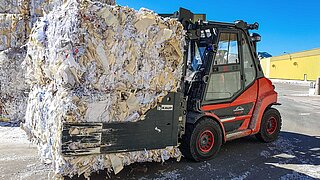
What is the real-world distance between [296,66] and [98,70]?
44.0 metres

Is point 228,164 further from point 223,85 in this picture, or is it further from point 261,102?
point 261,102

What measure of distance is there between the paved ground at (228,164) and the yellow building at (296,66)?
33701mm

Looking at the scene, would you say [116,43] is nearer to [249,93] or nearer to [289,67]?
[249,93]

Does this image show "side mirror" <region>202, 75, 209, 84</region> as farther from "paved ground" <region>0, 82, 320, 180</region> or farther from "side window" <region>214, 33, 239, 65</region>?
"paved ground" <region>0, 82, 320, 180</region>

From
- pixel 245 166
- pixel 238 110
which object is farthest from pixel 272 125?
pixel 245 166

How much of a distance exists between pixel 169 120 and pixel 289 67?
45.3m

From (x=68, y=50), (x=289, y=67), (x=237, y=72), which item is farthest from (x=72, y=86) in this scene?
(x=289, y=67)

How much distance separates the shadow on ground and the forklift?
27 centimetres

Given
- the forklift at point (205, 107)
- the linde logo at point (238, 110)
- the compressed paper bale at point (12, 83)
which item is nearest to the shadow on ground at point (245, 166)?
the forklift at point (205, 107)

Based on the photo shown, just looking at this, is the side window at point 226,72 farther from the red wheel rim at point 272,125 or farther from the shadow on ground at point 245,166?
the red wheel rim at point 272,125

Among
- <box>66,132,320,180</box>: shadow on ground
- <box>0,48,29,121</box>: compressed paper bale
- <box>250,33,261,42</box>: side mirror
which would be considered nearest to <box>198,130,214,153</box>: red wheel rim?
<box>66,132,320,180</box>: shadow on ground

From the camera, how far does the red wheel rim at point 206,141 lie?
475 cm

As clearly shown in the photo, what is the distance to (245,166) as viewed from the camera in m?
4.65

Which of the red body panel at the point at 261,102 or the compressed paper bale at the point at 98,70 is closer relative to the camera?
the compressed paper bale at the point at 98,70
